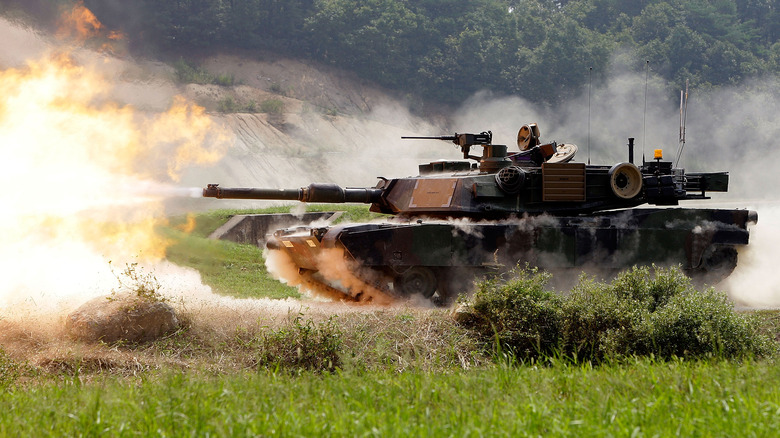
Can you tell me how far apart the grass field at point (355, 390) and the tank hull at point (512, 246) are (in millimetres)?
3397

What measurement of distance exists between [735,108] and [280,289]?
141 ft

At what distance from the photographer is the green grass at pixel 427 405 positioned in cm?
560

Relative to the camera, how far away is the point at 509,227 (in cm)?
1448

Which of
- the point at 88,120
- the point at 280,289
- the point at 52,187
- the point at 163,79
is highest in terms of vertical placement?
the point at 163,79

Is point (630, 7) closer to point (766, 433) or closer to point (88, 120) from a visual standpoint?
point (88, 120)

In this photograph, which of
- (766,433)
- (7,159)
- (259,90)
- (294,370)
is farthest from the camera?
(259,90)

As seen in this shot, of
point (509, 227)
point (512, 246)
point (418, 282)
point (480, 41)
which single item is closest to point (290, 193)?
point (418, 282)

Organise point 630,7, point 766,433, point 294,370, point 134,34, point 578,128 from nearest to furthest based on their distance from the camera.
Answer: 1. point 766,433
2. point 294,370
3. point 134,34
4. point 578,128
5. point 630,7

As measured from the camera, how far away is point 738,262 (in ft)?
56.4

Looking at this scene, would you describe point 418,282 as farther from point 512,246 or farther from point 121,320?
point 121,320

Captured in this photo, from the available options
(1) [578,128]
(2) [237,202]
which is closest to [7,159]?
(2) [237,202]

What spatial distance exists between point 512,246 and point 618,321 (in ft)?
15.0

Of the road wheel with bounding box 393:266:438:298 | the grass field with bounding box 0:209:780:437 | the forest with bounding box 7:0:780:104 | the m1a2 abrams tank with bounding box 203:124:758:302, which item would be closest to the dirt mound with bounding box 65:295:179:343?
the grass field with bounding box 0:209:780:437

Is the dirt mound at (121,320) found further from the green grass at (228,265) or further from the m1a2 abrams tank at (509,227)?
the green grass at (228,265)
